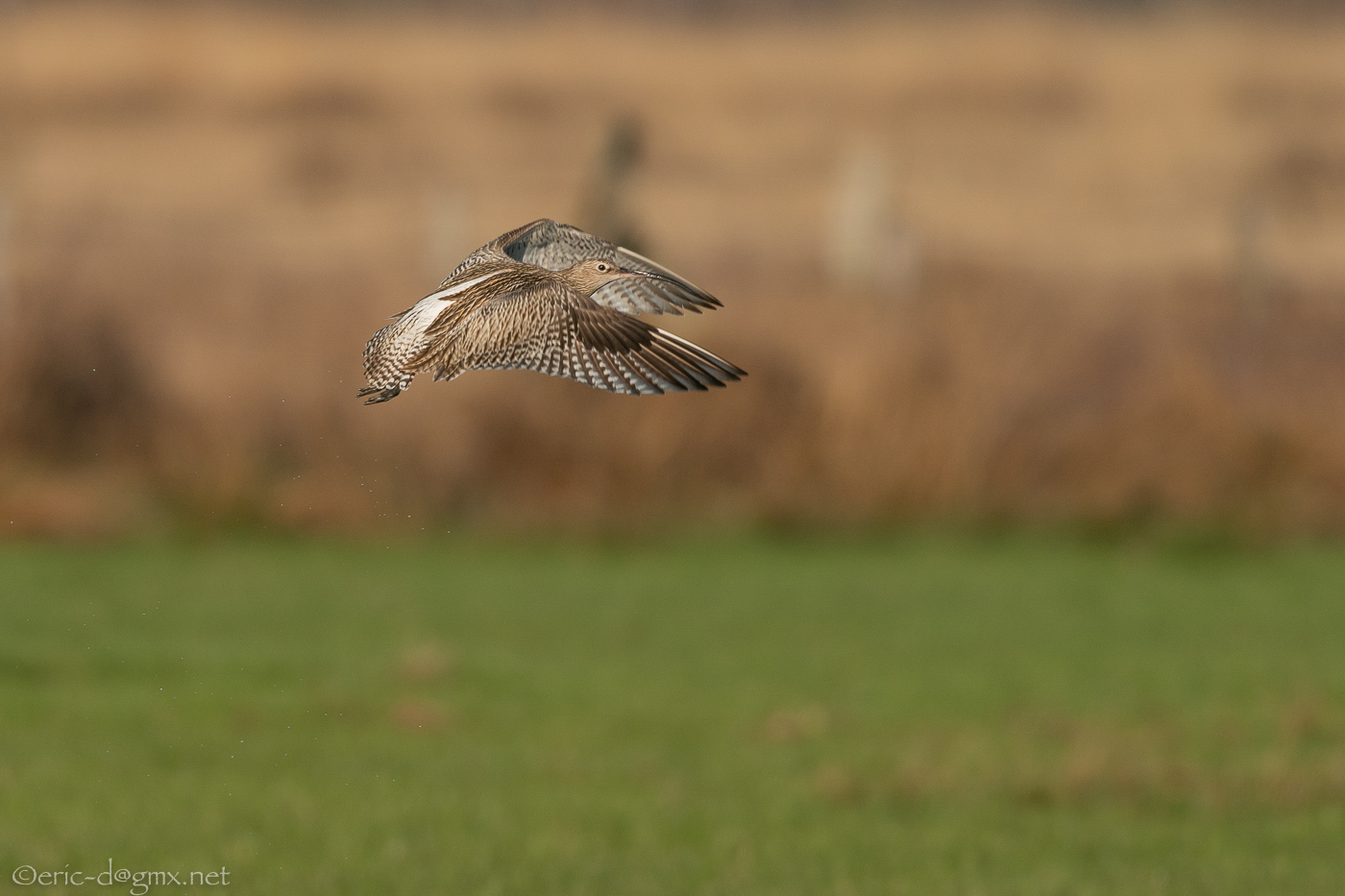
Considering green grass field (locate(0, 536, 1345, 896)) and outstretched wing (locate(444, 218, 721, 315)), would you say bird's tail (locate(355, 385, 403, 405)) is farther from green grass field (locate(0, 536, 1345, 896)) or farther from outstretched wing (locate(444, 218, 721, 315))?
green grass field (locate(0, 536, 1345, 896))

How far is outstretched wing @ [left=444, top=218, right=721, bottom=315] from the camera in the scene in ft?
8.68

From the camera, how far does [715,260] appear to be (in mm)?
40344

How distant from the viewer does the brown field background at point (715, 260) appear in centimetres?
2641

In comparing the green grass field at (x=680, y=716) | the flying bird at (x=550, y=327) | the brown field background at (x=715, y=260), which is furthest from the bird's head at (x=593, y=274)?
the green grass field at (x=680, y=716)

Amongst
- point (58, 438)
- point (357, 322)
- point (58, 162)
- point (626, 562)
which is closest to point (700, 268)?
point (626, 562)

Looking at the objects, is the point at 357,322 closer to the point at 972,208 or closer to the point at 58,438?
the point at 58,438

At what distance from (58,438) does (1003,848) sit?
50.3ft

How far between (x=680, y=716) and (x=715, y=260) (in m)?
21.6

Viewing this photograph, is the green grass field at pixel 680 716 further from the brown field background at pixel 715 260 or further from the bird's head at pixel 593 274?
the bird's head at pixel 593 274

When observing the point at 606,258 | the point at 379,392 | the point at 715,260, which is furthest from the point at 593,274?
the point at 715,260

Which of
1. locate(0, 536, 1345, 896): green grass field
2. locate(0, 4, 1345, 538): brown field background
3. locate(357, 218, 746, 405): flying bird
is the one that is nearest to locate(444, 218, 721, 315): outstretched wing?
locate(357, 218, 746, 405): flying bird

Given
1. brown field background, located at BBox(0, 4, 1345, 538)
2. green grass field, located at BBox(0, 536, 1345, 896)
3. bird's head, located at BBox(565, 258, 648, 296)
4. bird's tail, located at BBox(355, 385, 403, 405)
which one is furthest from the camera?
brown field background, located at BBox(0, 4, 1345, 538)

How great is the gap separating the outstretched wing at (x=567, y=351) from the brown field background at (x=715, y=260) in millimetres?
354

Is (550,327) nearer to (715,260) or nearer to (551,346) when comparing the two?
(551,346)
